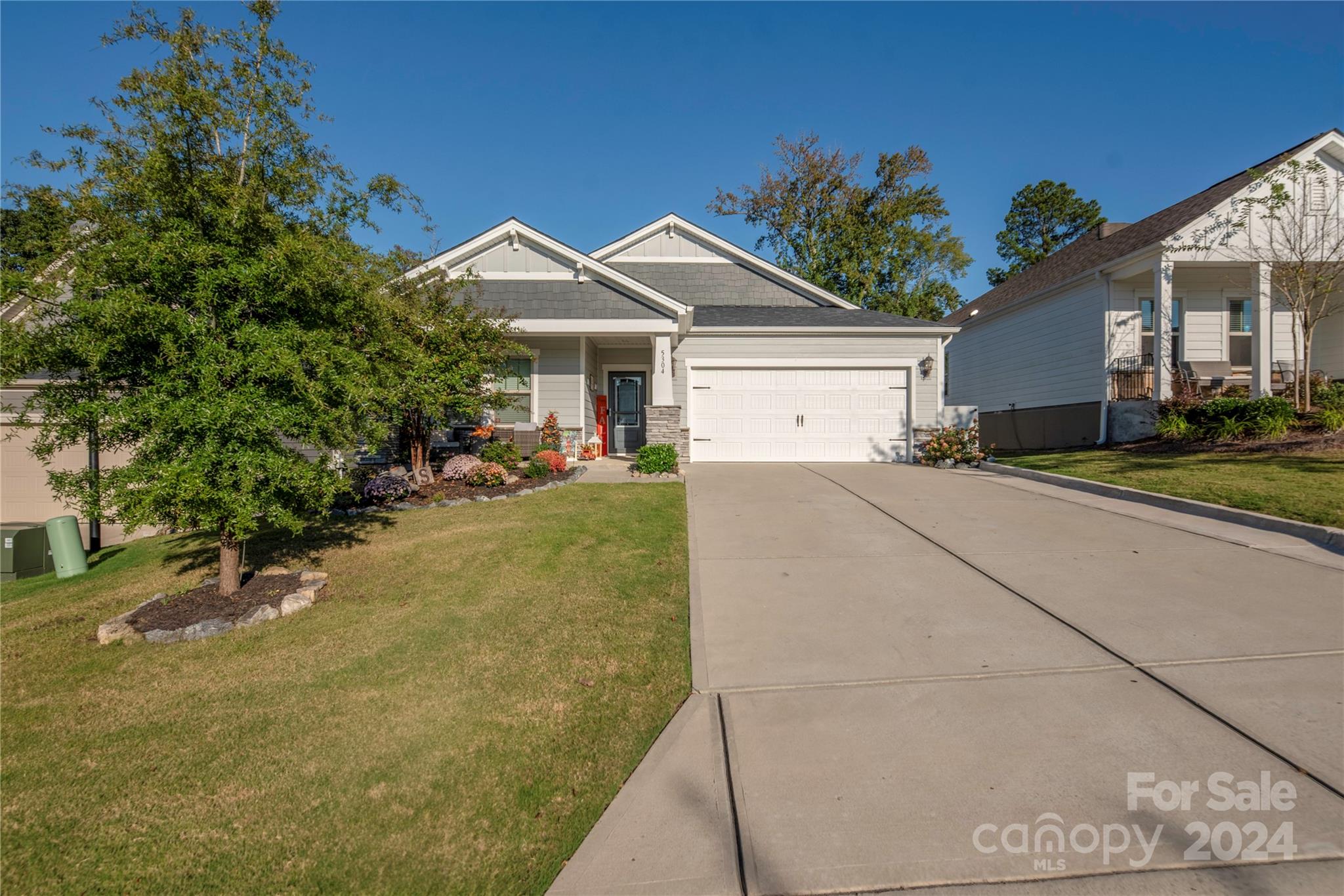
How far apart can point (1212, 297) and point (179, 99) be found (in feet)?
67.0

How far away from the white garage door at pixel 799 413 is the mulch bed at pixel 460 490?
5069 mm

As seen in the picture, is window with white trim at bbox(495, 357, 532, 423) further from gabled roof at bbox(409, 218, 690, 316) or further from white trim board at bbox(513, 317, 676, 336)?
gabled roof at bbox(409, 218, 690, 316)

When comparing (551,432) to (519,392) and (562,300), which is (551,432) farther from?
(562,300)

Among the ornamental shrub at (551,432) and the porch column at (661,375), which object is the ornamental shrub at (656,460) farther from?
the ornamental shrub at (551,432)

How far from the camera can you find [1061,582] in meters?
5.27

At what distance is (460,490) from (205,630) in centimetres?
499

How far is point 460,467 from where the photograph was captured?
1027cm

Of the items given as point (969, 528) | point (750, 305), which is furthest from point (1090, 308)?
point (969, 528)

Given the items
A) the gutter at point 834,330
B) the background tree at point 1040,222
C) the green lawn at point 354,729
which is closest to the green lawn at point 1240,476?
the gutter at point 834,330


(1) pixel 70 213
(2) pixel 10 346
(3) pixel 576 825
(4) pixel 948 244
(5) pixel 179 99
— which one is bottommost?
(3) pixel 576 825

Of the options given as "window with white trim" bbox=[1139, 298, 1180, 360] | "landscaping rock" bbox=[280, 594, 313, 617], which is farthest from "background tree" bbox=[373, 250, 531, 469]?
"window with white trim" bbox=[1139, 298, 1180, 360]

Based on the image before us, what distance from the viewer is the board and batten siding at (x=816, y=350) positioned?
14266mm

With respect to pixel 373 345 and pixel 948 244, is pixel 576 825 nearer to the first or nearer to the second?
pixel 373 345

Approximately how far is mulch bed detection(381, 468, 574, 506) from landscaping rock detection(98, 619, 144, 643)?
424cm
